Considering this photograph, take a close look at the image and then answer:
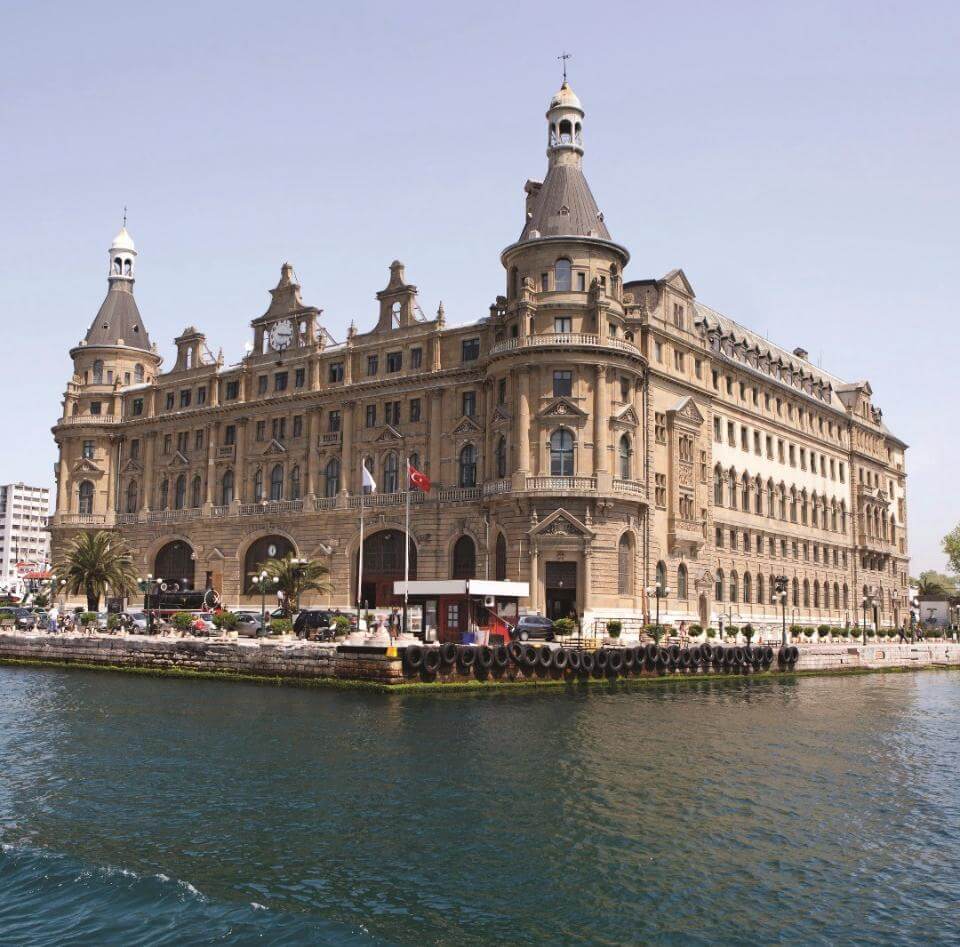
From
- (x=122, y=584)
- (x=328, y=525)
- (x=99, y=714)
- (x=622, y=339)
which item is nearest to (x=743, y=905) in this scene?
(x=99, y=714)

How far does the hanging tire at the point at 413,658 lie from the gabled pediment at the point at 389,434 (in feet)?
113

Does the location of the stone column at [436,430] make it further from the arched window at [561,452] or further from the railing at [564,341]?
the arched window at [561,452]

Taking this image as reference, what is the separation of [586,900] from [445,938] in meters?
3.23

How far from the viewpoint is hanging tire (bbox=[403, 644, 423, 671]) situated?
47.8 m

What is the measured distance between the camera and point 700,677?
60188 millimetres

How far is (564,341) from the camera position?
6994 cm

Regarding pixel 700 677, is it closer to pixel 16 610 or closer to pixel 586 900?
pixel 586 900

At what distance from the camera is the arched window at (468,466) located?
251 feet

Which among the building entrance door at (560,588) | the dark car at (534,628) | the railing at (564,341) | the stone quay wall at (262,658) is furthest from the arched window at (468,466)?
the stone quay wall at (262,658)

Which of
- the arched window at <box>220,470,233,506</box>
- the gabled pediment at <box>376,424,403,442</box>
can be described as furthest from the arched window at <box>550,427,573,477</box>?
Answer: the arched window at <box>220,470,233,506</box>

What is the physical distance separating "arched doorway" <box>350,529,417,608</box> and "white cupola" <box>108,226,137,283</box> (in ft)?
154

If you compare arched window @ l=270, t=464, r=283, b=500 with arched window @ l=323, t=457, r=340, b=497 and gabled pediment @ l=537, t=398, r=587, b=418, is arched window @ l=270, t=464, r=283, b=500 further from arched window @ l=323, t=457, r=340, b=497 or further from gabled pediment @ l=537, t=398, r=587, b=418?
gabled pediment @ l=537, t=398, r=587, b=418

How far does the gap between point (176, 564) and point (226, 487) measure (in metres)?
9.07

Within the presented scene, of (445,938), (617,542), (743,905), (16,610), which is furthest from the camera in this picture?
(16,610)
